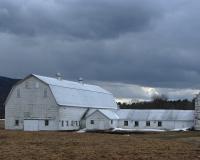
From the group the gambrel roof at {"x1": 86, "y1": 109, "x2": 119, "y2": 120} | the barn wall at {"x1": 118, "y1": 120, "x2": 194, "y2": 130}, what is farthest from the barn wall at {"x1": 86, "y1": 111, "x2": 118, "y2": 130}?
the barn wall at {"x1": 118, "y1": 120, "x2": 194, "y2": 130}

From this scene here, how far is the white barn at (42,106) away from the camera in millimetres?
79625

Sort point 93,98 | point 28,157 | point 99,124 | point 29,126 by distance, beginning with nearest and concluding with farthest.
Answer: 1. point 28,157
2. point 29,126
3. point 99,124
4. point 93,98

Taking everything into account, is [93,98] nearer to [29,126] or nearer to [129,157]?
[29,126]

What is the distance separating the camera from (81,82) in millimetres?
101500

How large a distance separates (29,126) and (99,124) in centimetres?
1348

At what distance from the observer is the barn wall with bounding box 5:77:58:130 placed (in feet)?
263

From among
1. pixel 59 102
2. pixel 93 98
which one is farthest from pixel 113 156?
pixel 93 98

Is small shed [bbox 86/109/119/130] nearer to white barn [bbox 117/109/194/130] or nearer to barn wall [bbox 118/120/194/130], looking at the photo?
white barn [bbox 117/109/194/130]

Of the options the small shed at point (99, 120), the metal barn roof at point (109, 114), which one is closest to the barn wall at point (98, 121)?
the small shed at point (99, 120)

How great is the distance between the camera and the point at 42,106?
3177 inches

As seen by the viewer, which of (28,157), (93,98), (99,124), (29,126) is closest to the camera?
(28,157)

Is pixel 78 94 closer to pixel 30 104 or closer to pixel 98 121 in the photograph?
pixel 98 121

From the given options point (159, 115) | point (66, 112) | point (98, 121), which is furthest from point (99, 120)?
point (159, 115)

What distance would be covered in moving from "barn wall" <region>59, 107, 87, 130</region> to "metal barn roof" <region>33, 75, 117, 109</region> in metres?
0.86
